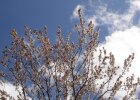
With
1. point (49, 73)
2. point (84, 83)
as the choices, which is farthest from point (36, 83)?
point (84, 83)

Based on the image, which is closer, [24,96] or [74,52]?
[24,96]

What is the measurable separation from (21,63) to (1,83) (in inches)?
60.9

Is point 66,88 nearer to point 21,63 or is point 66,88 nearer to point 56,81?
point 56,81

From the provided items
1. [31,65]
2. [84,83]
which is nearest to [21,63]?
[31,65]

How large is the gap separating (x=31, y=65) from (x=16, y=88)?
1.47 metres

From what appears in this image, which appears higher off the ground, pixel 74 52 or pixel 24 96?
pixel 74 52

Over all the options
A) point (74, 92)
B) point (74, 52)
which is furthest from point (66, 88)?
point (74, 52)

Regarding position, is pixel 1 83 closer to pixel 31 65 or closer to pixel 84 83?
pixel 31 65

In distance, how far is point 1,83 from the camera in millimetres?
21172

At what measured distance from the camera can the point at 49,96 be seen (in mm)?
20234

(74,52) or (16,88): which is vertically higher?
(74,52)

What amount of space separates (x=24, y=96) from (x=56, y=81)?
6.16ft

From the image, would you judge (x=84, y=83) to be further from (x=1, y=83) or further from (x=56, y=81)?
(x=1, y=83)

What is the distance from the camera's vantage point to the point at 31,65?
2114 centimetres
